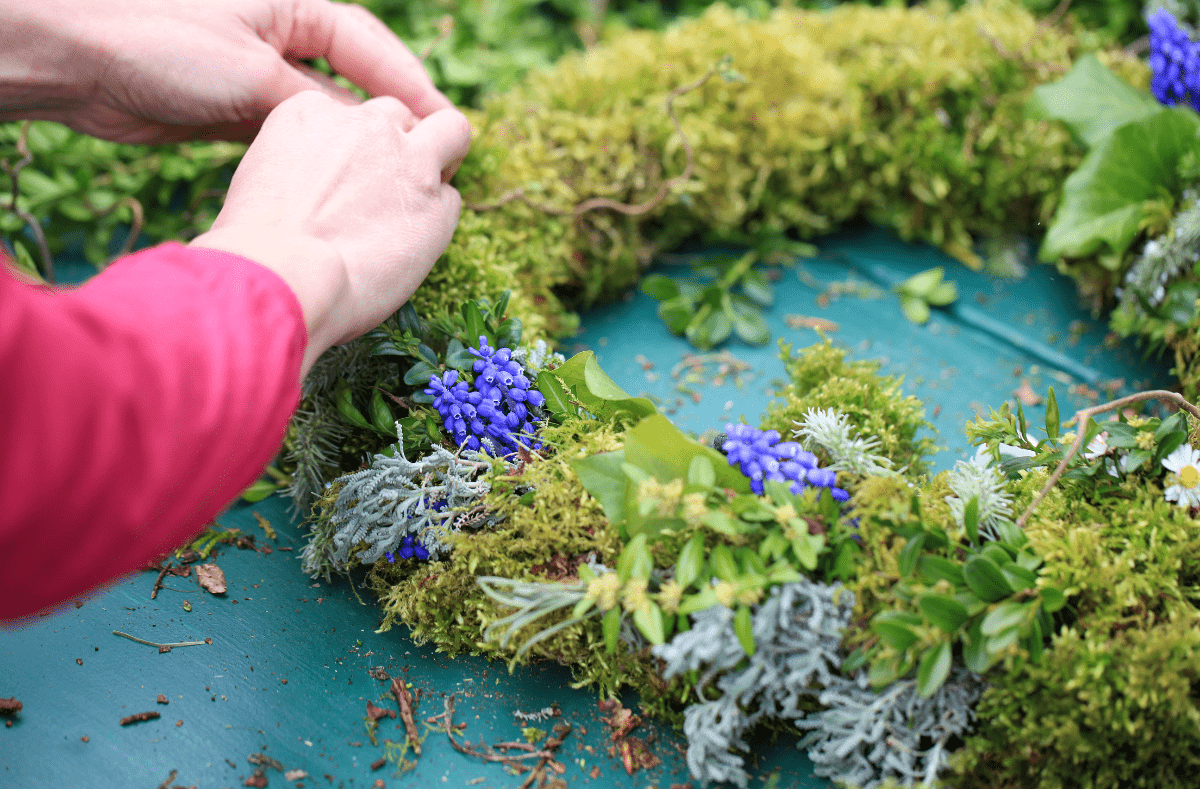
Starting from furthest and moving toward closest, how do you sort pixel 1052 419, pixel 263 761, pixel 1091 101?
pixel 1091 101 → pixel 1052 419 → pixel 263 761

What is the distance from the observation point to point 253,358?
721mm

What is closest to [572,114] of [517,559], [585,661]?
[517,559]

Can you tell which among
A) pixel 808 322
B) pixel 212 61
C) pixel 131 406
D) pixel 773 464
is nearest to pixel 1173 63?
pixel 808 322

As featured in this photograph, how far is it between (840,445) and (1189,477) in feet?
1.30

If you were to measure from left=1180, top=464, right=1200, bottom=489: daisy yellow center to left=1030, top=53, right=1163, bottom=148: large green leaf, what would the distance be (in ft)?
2.93

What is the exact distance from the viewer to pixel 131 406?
634mm

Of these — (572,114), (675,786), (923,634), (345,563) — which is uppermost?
(572,114)

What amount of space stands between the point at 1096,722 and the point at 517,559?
26.1 inches

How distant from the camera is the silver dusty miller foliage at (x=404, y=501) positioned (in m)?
1.03

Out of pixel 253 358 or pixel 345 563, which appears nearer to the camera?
pixel 253 358

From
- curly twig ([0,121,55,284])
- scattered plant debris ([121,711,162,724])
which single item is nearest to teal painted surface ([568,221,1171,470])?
scattered plant debris ([121,711,162,724])

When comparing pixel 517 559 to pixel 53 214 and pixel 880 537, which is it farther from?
pixel 53 214

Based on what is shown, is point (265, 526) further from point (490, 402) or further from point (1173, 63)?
point (1173, 63)

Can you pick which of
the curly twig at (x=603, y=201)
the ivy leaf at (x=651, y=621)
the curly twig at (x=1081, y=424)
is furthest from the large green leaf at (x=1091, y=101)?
the ivy leaf at (x=651, y=621)
